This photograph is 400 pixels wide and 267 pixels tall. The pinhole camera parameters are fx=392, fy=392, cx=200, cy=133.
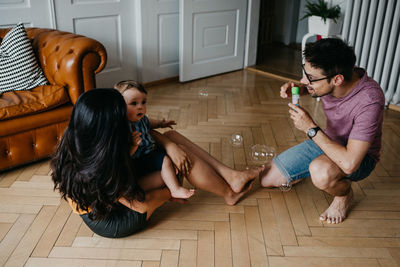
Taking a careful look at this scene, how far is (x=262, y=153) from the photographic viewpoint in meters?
2.47

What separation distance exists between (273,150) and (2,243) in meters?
1.61

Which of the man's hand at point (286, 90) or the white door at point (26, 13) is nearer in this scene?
the man's hand at point (286, 90)

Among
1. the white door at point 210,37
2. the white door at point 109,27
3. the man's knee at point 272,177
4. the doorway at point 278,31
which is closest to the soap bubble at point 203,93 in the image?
the white door at point 210,37

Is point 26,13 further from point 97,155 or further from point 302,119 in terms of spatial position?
point 302,119

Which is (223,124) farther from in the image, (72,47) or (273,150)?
(72,47)

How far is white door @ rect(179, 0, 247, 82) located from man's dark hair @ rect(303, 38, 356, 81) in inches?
88.6

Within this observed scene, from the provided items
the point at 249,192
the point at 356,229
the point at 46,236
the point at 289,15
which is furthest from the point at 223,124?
the point at 289,15

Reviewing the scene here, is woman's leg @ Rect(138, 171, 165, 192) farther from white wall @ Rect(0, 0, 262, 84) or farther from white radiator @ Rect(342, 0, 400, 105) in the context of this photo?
white radiator @ Rect(342, 0, 400, 105)

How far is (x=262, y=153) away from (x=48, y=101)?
131 centimetres

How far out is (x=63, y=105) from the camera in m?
2.30

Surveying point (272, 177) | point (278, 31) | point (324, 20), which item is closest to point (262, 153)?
point (272, 177)

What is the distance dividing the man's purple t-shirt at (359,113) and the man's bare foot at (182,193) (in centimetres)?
71

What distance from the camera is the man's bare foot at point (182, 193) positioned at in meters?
1.64

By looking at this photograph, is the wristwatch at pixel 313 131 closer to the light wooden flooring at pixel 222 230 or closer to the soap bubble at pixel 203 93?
the light wooden flooring at pixel 222 230
